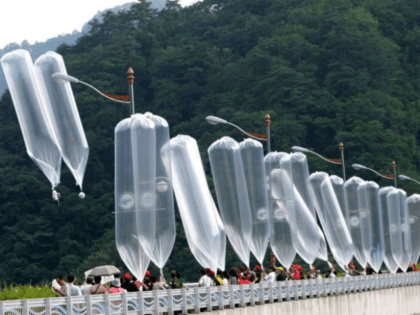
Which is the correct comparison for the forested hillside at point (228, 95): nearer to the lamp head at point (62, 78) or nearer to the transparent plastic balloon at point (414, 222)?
the transparent plastic balloon at point (414, 222)

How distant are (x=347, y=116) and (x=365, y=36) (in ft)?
58.2

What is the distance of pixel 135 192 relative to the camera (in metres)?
24.8

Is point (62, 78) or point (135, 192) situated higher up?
point (62, 78)

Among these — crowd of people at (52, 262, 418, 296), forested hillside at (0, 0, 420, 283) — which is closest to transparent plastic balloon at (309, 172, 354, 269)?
crowd of people at (52, 262, 418, 296)

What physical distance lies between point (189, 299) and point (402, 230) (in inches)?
895

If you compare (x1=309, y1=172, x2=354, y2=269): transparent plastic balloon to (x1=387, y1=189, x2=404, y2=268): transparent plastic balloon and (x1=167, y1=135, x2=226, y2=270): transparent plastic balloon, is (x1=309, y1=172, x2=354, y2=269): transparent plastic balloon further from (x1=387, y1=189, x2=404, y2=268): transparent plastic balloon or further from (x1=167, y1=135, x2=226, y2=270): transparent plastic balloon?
(x1=167, y1=135, x2=226, y2=270): transparent plastic balloon

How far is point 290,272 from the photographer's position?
33969 mm

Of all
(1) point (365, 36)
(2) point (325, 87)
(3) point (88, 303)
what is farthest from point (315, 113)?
(3) point (88, 303)

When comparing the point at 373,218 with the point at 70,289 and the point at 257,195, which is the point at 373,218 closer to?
the point at 257,195

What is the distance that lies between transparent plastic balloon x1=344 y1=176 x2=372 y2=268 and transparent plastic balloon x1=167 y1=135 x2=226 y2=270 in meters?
13.4

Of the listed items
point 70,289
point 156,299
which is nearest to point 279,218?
point 156,299

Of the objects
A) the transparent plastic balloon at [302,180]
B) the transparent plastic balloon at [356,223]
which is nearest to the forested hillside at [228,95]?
the transparent plastic balloon at [356,223]

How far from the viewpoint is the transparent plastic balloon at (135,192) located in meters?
24.3

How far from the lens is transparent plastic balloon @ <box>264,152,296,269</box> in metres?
33.2
